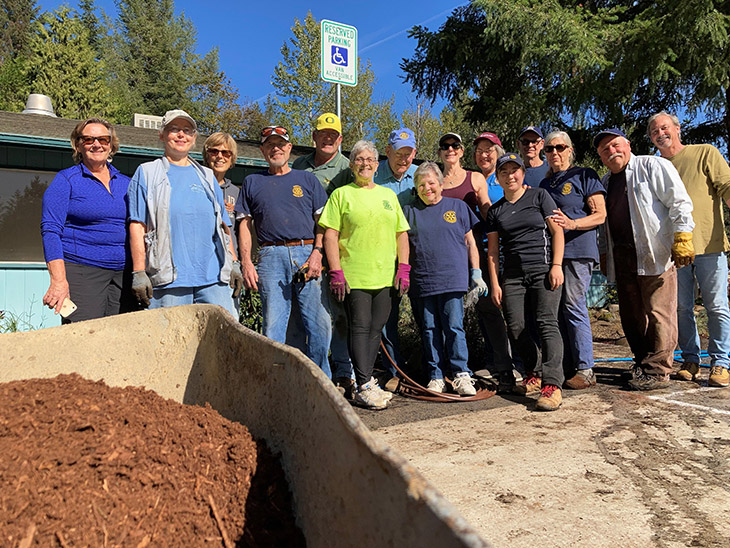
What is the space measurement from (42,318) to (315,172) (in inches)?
204

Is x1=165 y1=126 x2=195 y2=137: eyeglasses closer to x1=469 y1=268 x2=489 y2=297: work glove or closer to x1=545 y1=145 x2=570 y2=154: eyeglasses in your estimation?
x1=469 y1=268 x2=489 y2=297: work glove

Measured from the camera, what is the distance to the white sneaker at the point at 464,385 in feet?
14.9

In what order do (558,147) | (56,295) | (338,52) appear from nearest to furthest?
(56,295)
(558,147)
(338,52)

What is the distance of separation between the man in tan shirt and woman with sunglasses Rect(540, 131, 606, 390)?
79 cm

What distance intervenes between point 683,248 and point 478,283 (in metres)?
1.58

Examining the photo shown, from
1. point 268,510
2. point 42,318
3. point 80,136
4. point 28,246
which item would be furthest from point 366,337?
point 28,246

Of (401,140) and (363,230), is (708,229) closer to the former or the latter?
(401,140)

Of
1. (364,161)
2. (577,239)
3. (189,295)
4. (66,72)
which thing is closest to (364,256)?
(364,161)

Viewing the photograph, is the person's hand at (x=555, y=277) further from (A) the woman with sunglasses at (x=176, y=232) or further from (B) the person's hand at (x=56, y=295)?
(B) the person's hand at (x=56, y=295)

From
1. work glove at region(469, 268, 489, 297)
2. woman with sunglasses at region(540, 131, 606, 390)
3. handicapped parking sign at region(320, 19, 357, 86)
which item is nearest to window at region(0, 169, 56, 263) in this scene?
handicapped parking sign at region(320, 19, 357, 86)

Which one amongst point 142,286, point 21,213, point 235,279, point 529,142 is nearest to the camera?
point 142,286

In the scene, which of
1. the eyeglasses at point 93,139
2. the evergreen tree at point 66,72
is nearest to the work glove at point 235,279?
the eyeglasses at point 93,139

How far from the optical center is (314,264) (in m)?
4.15

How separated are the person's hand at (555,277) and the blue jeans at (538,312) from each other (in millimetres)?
41
